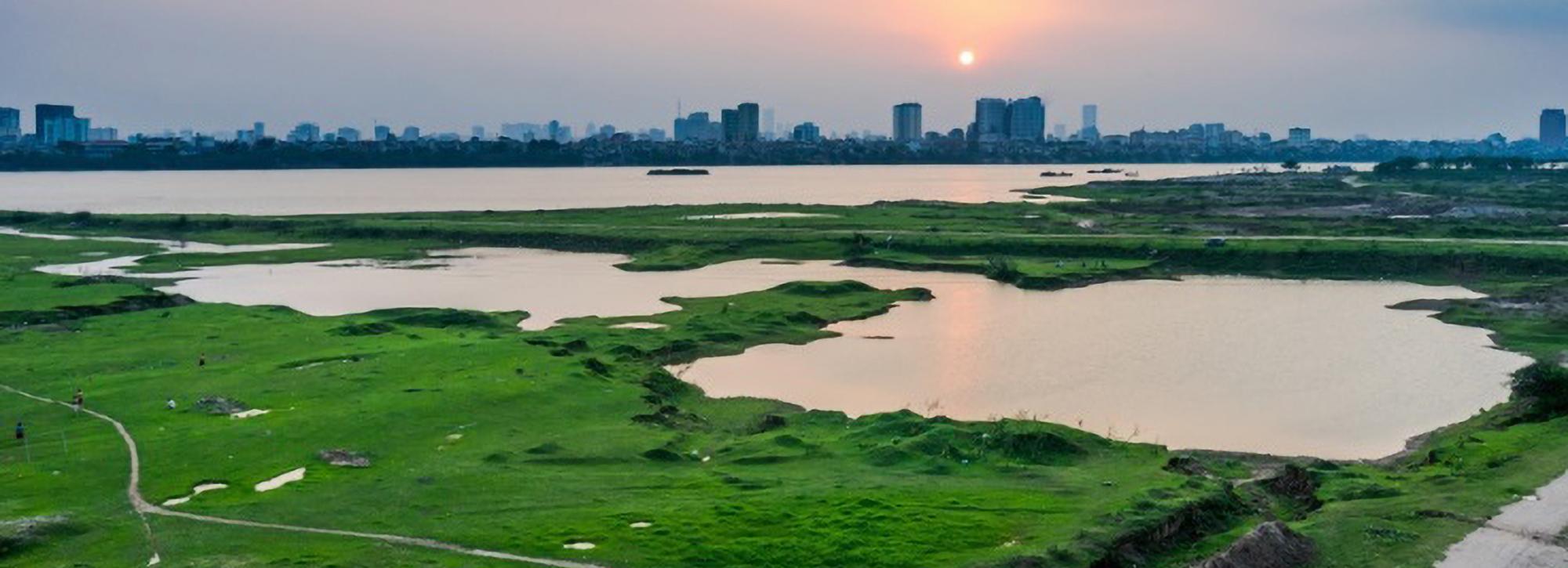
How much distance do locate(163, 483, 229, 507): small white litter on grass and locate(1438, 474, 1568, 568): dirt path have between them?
73.3 feet

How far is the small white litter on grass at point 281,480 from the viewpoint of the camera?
2655 cm

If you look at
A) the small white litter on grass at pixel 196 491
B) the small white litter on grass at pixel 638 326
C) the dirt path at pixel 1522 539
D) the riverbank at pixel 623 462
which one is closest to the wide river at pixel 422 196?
the small white litter on grass at pixel 638 326

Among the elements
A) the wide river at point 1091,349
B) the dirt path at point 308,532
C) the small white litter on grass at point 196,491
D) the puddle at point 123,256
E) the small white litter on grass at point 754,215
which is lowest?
the dirt path at point 308,532

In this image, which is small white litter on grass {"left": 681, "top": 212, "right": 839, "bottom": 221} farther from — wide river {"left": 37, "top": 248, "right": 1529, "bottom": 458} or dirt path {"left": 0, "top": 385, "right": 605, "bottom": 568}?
dirt path {"left": 0, "top": 385, "right": 605, "bottom": 568}

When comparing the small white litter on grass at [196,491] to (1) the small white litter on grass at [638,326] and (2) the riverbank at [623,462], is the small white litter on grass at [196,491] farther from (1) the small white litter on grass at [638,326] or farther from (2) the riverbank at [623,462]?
(1) the small white litter on grass at [638,326]

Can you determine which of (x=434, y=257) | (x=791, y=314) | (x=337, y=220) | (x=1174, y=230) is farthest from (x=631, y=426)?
(x=337, y=220)

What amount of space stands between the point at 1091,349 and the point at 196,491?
3129 centimetres

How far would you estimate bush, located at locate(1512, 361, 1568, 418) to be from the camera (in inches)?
1280

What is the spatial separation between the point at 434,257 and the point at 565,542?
64.8 metres

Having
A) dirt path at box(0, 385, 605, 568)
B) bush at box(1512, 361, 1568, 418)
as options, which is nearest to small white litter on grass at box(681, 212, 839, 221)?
bush at box(1512, 361, 1568, 418)

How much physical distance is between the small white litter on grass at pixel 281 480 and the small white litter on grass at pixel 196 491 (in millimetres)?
728

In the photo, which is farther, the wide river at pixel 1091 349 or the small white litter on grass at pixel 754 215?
the small white litter on grass at pixel 754 215

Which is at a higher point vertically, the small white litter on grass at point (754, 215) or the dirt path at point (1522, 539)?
the small white litter on grass at point (754, 215)

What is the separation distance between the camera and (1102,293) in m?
64.6
